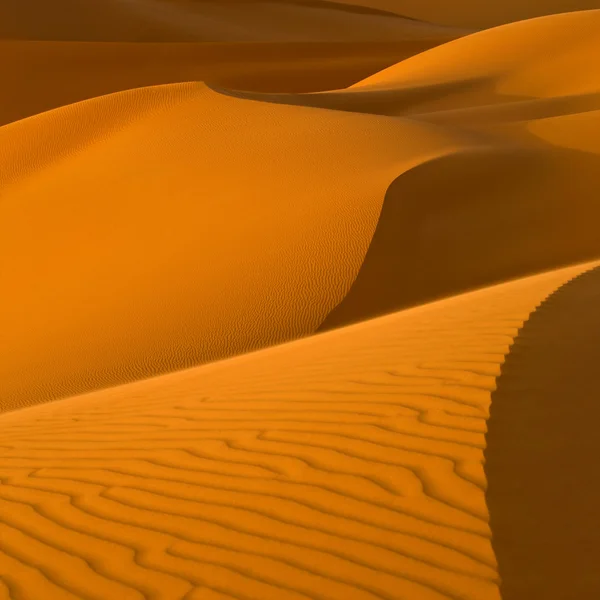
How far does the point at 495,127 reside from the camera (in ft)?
49.0

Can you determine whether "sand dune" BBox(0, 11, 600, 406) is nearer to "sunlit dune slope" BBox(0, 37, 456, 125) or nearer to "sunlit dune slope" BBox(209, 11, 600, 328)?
"sunlit dune slope" BBox(209, 11, 600, 328)

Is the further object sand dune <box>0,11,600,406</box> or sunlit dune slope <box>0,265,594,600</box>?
sand dune <box>0,11,600,406</box>

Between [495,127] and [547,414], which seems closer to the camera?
[547,414]

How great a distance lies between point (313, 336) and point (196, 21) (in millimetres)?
37645

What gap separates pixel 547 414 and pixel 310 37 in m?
41.5

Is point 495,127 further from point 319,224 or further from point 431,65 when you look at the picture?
point 431,65

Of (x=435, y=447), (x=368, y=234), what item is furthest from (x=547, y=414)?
(x=368, y=234)

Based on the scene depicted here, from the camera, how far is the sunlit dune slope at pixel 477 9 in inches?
2317

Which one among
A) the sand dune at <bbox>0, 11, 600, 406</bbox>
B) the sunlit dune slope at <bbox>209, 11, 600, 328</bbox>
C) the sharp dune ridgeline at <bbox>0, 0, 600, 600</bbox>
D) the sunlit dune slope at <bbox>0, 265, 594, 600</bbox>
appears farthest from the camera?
the sunlit dune slope at <bbox>209, 11, 600, 328</bbox>

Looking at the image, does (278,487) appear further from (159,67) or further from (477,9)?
(477,9)

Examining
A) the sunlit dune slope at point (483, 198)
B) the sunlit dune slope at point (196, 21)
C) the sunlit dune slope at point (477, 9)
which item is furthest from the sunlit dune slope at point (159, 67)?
the sunlit dune slope at point (477, 9)

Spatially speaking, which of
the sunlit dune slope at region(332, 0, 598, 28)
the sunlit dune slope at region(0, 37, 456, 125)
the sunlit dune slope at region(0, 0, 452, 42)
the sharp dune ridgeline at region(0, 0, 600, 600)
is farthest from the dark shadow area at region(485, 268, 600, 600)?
the sunlit dune slope at region(332, 0, 598, 28)

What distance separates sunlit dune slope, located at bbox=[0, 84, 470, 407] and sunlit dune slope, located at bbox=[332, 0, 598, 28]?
47.1 metres

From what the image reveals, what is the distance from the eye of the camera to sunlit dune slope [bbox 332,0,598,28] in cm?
5884
